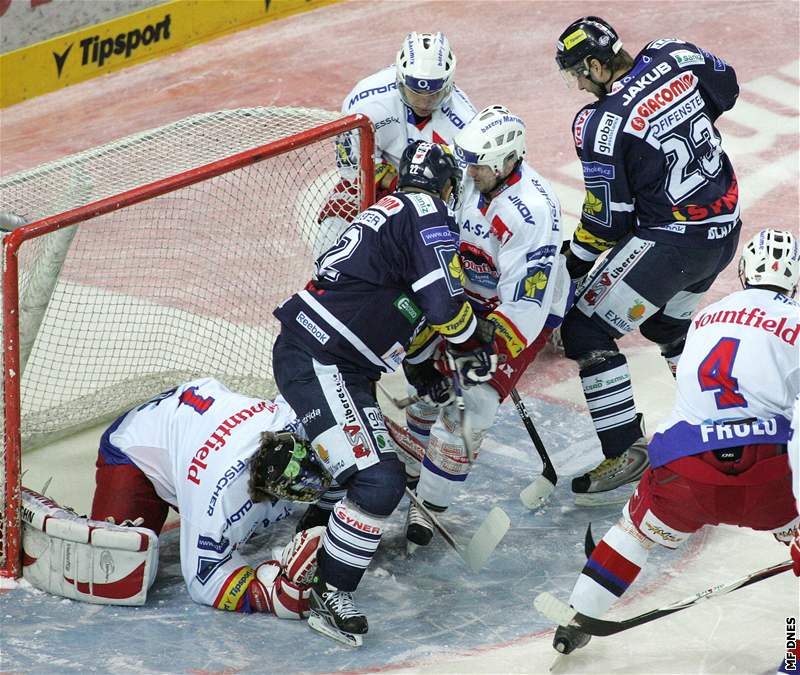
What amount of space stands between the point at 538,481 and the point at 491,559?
1.36 ft

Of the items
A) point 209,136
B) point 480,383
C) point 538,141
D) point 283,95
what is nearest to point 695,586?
point 480,383

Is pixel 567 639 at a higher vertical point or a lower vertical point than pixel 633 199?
lower

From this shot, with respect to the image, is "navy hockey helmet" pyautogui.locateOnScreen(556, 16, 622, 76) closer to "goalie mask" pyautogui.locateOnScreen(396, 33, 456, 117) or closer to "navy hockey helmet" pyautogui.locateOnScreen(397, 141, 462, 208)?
"goalie mask" pyautogui.locateOnScreen(396, 33, 456, 117)

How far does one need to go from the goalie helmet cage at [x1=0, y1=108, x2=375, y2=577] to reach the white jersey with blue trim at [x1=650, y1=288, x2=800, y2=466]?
1.66m

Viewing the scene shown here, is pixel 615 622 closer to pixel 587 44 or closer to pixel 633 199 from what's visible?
pixel 633 199

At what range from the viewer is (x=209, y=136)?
4.70m

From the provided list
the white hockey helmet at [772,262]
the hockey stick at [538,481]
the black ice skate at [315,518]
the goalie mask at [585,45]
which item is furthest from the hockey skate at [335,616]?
the goalie mask at [585,45]

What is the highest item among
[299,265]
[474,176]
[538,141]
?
[474,176]

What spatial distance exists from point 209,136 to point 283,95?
128 inches

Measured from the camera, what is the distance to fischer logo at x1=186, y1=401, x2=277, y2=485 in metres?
4.04

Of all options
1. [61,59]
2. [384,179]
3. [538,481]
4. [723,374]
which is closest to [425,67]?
[384,179]

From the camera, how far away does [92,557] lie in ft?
13.2

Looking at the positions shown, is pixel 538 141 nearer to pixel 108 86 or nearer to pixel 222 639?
pixel 108 86

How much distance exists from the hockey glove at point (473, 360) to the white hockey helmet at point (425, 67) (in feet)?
3.67
